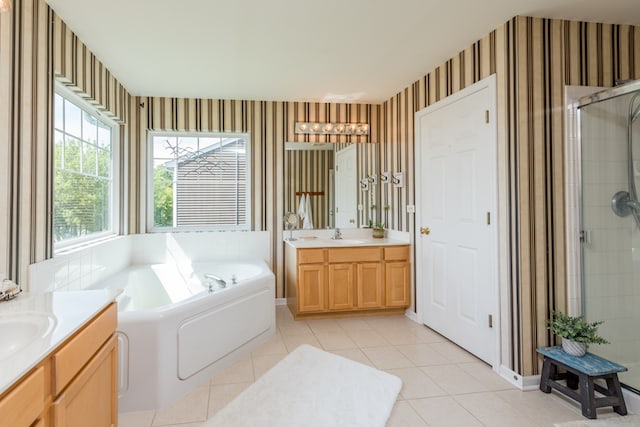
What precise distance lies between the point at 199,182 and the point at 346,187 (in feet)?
5.64

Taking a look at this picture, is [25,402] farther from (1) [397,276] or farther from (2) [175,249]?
(1) [397,276]

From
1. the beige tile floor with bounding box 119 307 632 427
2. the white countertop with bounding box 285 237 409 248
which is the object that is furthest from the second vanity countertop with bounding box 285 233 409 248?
the beige tile floor with bounding box 119 307 632 427

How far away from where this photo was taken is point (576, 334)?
2178 millimetres

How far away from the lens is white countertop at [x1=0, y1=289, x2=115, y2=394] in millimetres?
919

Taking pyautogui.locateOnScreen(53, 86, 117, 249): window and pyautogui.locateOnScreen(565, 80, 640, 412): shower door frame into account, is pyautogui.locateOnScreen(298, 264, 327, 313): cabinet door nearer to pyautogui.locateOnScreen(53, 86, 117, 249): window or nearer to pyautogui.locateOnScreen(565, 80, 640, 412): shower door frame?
pyautogui.locateOnScreen(53, 86, 117, 249): window

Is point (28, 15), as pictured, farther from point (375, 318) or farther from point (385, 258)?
point (375, 318)

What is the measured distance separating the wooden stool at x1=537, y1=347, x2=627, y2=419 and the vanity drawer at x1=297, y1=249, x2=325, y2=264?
2035mm

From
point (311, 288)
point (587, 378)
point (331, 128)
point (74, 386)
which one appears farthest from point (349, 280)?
point (74, 386)

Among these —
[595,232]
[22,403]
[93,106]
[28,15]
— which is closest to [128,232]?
[93,106]

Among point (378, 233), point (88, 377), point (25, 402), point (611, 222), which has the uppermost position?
point (611, 222)

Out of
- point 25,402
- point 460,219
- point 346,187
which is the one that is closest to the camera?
→ point 25,402

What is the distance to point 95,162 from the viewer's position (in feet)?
10.3

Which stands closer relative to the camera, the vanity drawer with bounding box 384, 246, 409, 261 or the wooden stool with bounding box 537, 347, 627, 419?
the wooden stool with bounding box 537, 347, 627, 419

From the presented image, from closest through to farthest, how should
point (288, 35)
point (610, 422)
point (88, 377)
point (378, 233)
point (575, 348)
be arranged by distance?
point (88, 377)
point (610, 422)
point (575, 348)
point (288, 35)
point (378, 233)
